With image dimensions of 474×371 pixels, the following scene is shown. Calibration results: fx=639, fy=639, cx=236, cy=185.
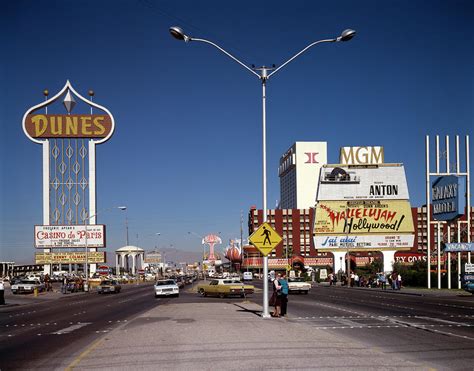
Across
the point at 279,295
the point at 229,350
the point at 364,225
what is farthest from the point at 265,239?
the point at 364,225

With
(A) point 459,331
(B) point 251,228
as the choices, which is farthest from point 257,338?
(B) point 251,228

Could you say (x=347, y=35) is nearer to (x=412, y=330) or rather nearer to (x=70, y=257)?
(x=412, y=330)

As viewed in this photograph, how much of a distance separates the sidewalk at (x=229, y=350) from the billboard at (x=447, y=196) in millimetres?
43720

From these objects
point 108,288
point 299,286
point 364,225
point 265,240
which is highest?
point 265,240

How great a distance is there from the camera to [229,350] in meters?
13.9

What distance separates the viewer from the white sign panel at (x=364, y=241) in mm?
91625

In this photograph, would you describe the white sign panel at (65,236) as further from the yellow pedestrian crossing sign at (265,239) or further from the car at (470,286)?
the yellow pedestrian crossing sign at (265,239)

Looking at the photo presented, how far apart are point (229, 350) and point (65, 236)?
8140 cm

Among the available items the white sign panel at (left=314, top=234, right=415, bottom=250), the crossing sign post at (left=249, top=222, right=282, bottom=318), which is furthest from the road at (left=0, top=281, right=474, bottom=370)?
the white sign panel at (left=314, top=234, right=415, bottom=250)

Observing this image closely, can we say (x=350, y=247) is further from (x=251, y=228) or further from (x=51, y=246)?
(x=251, y=228)

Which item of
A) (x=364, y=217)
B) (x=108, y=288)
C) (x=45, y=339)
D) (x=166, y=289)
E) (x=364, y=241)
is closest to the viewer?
(x=45, y=339)

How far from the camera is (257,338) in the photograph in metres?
16.1

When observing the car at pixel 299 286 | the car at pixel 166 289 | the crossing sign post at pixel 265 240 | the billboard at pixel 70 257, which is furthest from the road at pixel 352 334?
the billboard at pixel 70 257

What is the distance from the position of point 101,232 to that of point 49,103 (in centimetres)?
1986
